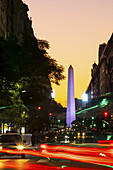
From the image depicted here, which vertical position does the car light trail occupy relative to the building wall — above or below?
below

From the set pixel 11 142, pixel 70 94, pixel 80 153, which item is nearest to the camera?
pixel 80 153

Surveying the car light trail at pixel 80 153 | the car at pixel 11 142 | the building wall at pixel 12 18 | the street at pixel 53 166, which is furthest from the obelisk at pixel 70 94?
the street at pixel 53 166

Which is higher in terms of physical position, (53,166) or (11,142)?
(11,142)

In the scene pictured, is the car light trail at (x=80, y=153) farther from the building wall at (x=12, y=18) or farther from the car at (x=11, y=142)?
the building wall at (x=12, y=18)

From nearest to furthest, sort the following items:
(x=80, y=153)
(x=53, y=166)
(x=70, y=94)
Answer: (x=53, y=166)
(x=80, y=153)
(x=70, y=94)

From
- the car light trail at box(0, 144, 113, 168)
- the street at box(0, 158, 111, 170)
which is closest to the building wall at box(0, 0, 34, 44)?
the street at box(0, 158, 111, 170)

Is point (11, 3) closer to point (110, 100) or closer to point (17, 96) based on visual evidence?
point (17, 96)

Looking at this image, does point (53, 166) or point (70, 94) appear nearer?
point (53, 166)

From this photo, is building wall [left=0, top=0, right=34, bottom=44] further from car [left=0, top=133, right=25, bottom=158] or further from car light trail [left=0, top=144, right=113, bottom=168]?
car light trail [left=0, top=144, right=113, bottom=168]

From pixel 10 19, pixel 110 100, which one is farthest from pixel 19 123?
pixel 110 100

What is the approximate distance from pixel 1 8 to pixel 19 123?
736 inches

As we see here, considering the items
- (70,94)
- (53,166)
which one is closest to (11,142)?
(53,166)

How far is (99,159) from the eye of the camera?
15.1 metres

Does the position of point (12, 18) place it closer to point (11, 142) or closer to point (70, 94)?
point (70, 94)
